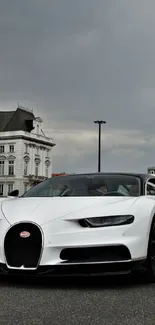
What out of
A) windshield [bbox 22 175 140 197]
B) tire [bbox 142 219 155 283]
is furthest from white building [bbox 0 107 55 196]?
tire [bbox 142 219 155 283]

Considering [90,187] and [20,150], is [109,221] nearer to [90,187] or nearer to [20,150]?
[90,187]

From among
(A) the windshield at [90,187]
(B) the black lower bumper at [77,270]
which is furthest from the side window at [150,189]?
(B) the black lower bumper at [77,270]

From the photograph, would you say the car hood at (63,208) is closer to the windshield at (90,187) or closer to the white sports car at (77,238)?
the white sports car at (77,238)

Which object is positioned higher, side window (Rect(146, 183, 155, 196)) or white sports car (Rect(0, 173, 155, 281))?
side window (Rect(146, 183, 155, 196))

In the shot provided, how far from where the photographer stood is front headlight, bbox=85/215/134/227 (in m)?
4.49

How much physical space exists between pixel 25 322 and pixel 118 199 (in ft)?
6.80

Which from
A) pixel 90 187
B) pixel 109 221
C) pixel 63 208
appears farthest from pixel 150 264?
pixel 90 187

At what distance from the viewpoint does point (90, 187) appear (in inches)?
224

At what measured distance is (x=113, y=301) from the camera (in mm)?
3883

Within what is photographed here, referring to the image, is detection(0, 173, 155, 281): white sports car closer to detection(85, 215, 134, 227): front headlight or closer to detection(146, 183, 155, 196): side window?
detection(85, 215, 134, 227): front headlight

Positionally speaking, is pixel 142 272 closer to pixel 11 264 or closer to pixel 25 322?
pixel 11 264

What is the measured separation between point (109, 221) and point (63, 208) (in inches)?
20.0

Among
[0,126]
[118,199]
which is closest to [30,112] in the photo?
[0,126]

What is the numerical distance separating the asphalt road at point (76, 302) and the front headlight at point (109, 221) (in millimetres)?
638
